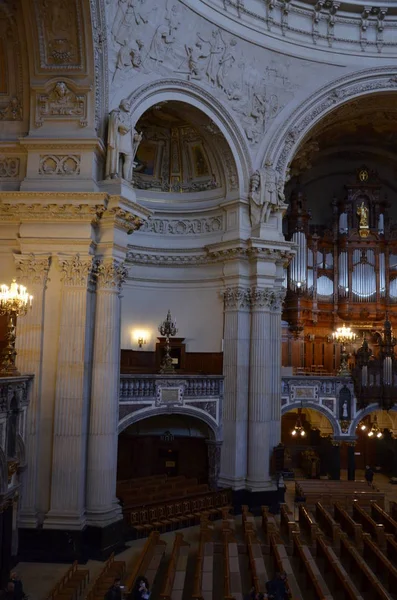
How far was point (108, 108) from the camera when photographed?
1678 cm

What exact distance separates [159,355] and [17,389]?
924cm

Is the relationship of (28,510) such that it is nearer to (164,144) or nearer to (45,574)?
(45,574)

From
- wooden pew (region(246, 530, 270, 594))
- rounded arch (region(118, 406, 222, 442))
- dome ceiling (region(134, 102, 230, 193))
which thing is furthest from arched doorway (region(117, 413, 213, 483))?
dome ceiling (region(134, 102, 230, 193))

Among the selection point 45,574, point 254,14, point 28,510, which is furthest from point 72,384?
point 254,14

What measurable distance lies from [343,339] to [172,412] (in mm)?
10793

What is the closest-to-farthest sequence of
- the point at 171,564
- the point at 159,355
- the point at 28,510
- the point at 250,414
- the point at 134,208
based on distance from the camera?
the point at 171,564 → the point at 28,510 → the point at 134,208 → the point at 250,414 → the point at 159,355

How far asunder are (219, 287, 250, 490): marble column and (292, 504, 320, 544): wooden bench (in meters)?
2.45

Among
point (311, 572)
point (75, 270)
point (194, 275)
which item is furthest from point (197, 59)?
point (311, 572)

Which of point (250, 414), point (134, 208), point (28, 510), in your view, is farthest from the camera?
point (250, 414)

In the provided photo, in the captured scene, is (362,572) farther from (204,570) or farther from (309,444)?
(309,444)

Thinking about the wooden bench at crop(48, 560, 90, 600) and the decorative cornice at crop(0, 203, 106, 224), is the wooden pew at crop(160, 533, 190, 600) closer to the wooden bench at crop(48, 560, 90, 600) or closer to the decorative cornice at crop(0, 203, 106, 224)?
the wooden bench at crop(48, 560, 90, 600)

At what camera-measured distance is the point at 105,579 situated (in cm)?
1248

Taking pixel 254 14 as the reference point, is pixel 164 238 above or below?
below

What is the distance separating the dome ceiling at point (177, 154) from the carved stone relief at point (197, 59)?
61.2 inches
